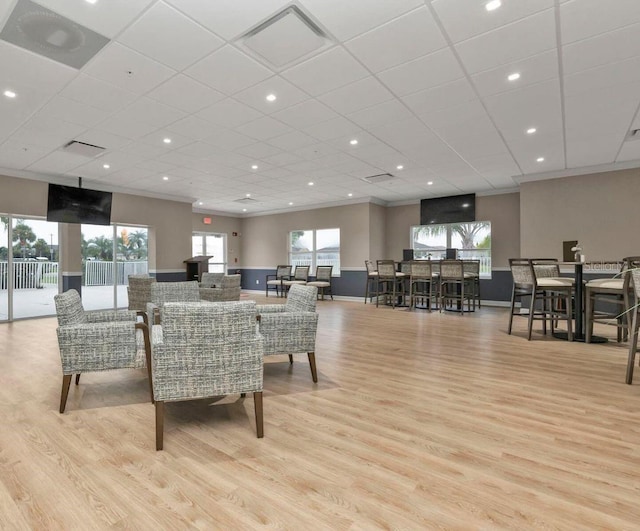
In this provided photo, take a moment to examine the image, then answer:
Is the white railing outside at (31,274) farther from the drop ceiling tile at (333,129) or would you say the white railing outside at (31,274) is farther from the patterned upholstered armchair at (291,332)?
the patterned upholstered armchair at (291,332)

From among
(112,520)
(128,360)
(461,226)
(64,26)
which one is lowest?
(112,520)

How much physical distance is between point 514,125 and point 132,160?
593 cm

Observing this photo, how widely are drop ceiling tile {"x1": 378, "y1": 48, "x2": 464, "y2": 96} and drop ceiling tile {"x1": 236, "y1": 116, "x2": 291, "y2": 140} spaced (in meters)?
1.57

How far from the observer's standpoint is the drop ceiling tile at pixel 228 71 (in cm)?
305

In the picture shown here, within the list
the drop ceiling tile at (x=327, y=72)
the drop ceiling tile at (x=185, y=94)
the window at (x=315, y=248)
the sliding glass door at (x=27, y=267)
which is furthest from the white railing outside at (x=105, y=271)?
the drop ceiling tile at (x=327, y=72)

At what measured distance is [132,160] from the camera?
6.13 metres

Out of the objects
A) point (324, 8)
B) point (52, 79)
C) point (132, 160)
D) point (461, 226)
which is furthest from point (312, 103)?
point (461, 226)

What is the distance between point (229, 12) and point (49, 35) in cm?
147

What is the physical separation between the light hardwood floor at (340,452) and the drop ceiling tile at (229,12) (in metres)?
2.80

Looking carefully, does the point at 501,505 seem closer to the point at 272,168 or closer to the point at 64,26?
the point at 64,26

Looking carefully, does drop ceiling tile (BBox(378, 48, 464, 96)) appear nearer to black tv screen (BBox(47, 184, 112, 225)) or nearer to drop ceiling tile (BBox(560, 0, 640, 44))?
drop ceiling tile (BBox(560, 0, 640, 44))

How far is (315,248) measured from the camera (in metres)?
11.3

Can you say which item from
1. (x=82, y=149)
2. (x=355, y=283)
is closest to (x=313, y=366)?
(x=82, y=149)

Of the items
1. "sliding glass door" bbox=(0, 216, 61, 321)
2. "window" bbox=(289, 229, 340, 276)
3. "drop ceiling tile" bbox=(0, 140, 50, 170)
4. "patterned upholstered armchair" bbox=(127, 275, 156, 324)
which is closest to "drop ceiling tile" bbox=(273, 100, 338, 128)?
"patterned upholstered armchair" bbox=(127, 275, 156, 324)
